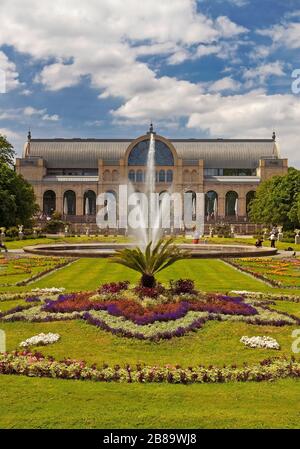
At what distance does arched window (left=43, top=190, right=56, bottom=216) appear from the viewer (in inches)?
4333

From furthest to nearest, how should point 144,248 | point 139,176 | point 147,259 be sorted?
1. point 139,176
2. point 144,248
3. point 147,259

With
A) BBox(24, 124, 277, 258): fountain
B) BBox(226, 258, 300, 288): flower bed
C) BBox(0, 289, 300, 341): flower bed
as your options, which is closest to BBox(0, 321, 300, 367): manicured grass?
BBox(0, 289, 300, 341): flower bed

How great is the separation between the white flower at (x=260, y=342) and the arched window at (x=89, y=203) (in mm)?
94661

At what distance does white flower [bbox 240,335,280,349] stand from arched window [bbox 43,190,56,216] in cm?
10016

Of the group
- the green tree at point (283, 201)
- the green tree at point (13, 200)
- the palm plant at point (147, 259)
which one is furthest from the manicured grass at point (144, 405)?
the green tree at point (283, 201)

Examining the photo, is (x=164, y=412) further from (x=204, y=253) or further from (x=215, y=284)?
(x=204, y=253)

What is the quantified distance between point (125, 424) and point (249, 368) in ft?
10.4

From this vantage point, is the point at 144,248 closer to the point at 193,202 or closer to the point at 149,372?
the point at 149,372

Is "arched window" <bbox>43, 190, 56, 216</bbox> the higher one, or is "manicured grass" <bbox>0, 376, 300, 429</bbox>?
"arched window" <bbox>43, 190, 56, 216</bbox>

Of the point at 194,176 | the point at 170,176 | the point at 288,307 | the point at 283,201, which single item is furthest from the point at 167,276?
the point at 194,176

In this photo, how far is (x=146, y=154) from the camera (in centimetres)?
10194

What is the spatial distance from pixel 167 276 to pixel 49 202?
9036 centimetres

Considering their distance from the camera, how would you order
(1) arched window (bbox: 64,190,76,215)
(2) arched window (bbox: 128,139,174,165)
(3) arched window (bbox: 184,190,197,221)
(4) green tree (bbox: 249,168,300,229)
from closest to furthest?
(4) green tree (bbox: 249,168,300,229) < (2) arched window (bbox: 128,139,174,165) < (3) arched window (bbox: 184,190,197,221) < (1) arched window (bbox: 64,190,76,215)

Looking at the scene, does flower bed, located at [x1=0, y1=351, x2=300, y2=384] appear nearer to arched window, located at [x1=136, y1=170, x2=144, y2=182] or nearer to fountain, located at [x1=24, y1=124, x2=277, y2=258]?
fountain, located at [x1=24, y1=124, x2=277, y2=258]
